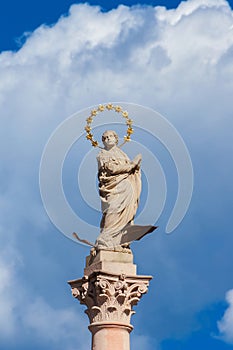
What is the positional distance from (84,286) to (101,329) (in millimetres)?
1383

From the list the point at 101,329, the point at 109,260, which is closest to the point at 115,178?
the point at 109,260

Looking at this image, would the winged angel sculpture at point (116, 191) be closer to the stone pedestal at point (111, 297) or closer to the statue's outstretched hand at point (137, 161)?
the statue's outstretched hand at point (137, 161)

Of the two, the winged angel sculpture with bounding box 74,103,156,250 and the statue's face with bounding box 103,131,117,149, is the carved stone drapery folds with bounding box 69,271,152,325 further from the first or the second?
the statue's face with bounding box 103,131,117,149

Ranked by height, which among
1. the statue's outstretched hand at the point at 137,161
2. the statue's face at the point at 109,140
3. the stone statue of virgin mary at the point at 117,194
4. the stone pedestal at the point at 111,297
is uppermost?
the statue's face at the point at 109,140

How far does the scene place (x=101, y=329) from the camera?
1147 inches

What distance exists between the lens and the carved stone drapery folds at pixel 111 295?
29078 millimetres

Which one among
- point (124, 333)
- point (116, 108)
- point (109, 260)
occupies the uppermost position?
point (116, 108)

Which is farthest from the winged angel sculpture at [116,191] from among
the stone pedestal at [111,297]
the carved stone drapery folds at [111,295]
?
the carved stone drapery folds at [111,295]

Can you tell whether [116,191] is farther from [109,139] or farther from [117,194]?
[109,139]

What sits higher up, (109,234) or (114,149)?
(114,149)

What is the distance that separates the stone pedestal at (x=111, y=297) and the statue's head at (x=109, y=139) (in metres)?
3.79

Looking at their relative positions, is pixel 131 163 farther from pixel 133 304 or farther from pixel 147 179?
pixel 133 304

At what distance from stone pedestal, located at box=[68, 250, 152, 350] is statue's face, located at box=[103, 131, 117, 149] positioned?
377 centimetres

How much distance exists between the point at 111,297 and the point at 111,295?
0.06 meters
